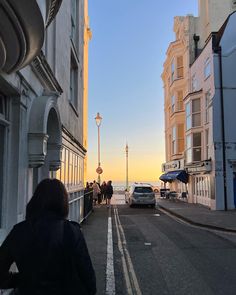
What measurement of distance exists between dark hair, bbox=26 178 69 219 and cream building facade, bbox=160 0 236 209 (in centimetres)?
2400

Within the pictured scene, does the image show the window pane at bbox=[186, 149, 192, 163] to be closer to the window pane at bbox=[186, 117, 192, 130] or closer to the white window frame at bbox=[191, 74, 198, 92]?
the window pane at bbox=[186, 117, 192, 130]

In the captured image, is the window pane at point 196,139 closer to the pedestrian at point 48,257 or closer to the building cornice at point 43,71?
the building cornice at point 43,71

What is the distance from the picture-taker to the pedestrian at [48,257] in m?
2.77

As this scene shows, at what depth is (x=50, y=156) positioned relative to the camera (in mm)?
10445

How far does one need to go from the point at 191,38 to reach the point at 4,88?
102 ft

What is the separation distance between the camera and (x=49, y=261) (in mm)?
2781

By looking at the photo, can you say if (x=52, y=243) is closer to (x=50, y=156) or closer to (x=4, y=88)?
(x=4, y=88)

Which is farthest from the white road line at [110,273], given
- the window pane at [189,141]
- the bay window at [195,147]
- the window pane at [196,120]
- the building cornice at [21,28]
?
the window pane at [189,141]

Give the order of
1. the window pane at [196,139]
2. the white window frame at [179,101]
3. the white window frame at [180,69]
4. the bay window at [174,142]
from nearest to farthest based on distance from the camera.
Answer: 1. the window pane at [196,139]
2. the white window frame at [180,69]
3. the white window frame at [179,101]
4. the bay window at [174,142]

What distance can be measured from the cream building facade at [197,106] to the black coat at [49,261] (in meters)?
24.1

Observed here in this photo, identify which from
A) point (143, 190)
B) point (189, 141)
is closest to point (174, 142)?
point (189, 141)

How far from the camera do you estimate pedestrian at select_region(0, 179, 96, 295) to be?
2773mm

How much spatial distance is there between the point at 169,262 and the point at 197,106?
2257cm

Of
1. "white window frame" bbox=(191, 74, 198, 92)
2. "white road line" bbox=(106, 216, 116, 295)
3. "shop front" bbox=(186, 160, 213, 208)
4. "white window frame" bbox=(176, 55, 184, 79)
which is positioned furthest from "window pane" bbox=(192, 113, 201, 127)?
"white road line" bbox=(106, 216, 116, 295)
